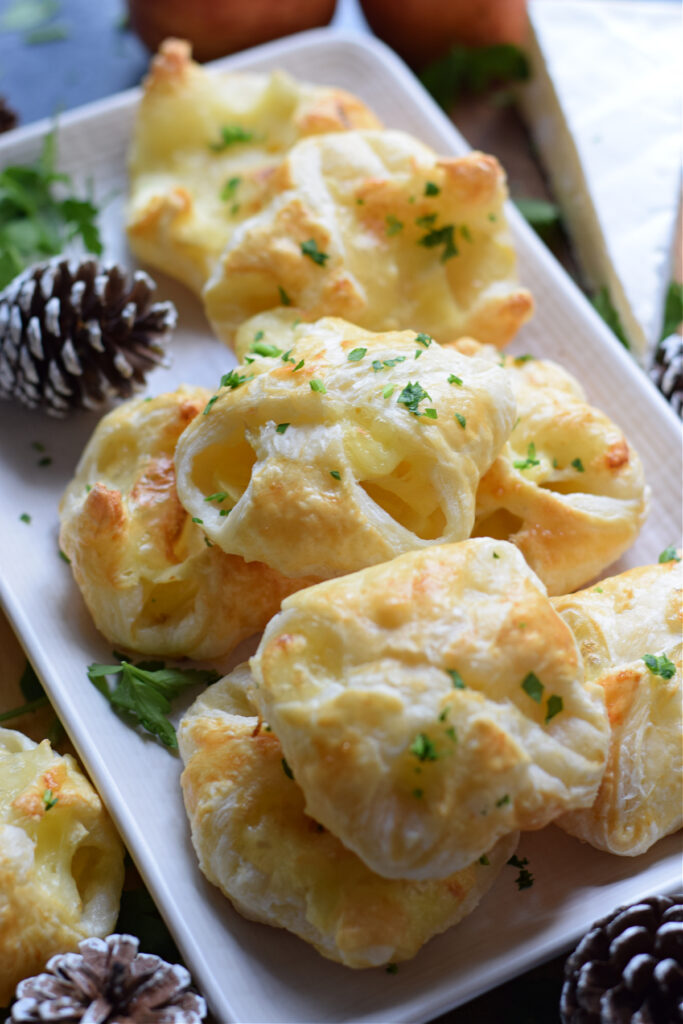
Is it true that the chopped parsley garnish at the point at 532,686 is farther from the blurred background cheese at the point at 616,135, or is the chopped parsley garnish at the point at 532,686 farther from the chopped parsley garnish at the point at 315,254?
the blurred background cheese at the point at 616,135

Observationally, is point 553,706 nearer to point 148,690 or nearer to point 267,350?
point 148,690

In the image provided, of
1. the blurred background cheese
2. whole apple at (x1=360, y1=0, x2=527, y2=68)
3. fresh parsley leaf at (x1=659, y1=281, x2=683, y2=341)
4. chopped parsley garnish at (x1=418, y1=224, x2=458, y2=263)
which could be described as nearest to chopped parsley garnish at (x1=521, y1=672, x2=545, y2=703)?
chopped parsley garnish at (x1=418, y1=224, x2=458, y2=263)

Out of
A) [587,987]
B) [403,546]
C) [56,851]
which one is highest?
[403,546]

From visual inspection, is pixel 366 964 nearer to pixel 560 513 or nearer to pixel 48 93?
pixel 560 513

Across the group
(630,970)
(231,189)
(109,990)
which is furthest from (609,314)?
(109,990)

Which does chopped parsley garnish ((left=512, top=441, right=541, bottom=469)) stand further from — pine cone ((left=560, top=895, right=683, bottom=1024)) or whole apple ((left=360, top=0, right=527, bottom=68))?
whole apple ((left=360, top=0, right=527, bottom=68))

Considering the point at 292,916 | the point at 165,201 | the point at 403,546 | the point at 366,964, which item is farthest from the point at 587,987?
the point at 165,201
